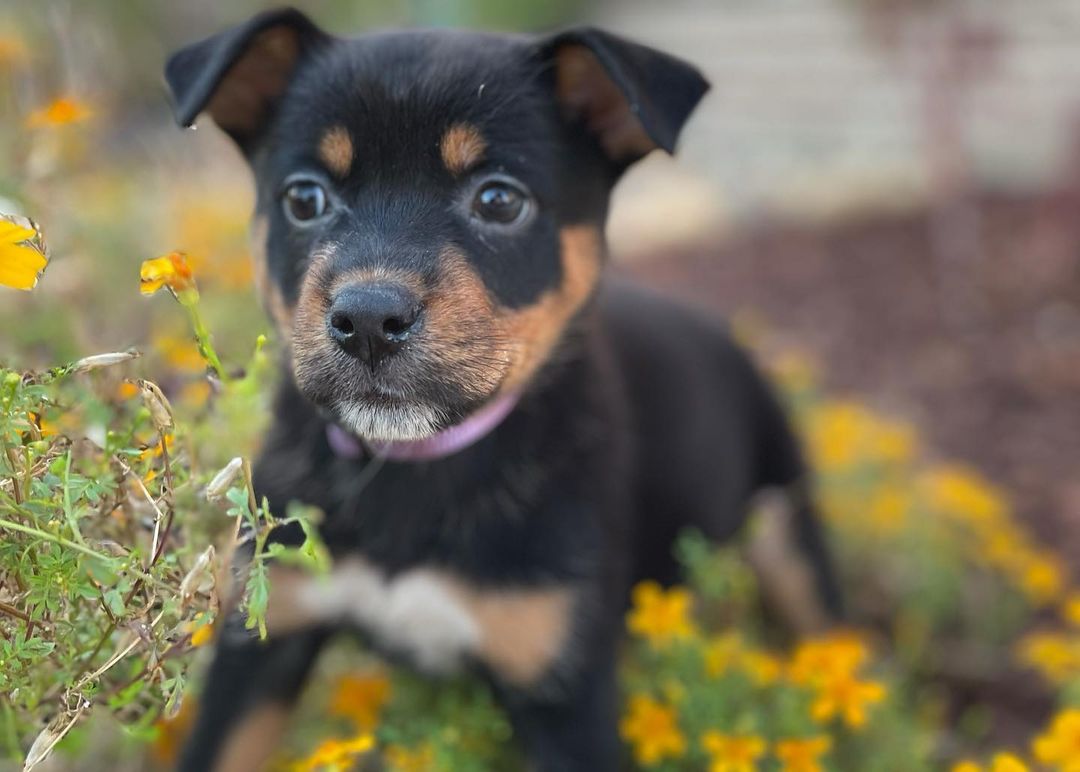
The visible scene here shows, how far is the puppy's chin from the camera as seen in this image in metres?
2.45

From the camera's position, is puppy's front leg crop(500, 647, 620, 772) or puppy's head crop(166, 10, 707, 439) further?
puppy's front leg crop(500, 647, 620, 772)

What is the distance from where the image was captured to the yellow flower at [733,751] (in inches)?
109

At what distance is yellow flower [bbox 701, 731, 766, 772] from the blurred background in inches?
59.2

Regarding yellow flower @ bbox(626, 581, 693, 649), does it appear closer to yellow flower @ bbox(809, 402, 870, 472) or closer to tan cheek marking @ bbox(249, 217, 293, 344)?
tan cheek marking @ bbox(249, 217, 293, 344)

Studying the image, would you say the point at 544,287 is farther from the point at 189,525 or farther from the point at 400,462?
the point at 189,525

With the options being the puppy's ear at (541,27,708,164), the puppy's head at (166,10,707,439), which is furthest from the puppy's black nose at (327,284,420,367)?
the puppy's ear at (541,27,708,164)

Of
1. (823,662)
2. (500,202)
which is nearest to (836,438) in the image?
(823,662)

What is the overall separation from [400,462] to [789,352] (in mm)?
4385

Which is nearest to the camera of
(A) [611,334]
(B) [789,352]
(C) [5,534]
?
(C) [5,534]

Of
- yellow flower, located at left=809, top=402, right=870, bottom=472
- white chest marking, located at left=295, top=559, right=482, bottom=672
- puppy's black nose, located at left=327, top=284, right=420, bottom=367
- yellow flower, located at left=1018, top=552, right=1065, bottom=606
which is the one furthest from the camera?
yellow flower, located at left=809, top=402, right=870, bottom=472

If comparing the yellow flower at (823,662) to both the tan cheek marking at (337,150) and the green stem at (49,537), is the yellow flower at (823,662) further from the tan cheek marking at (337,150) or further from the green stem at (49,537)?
the green stem at (49,537)

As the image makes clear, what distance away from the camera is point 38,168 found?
3373 mm

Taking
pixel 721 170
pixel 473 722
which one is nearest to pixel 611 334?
pixel 473 722

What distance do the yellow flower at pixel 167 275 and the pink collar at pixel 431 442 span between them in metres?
0.87
